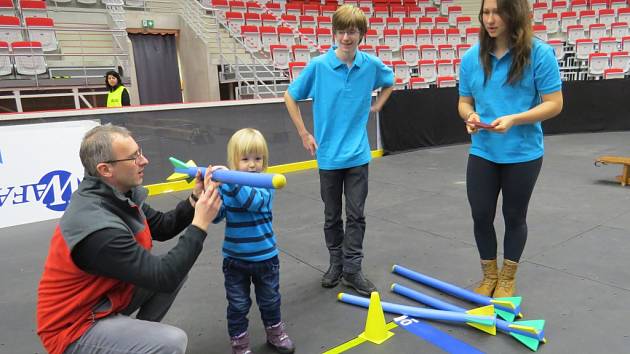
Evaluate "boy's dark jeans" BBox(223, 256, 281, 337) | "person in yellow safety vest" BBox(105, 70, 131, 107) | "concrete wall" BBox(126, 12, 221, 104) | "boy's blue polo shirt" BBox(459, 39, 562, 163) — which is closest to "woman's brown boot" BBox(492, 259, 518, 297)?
"boy's blue polo shirt" BBox(459, 39, 562, 163)

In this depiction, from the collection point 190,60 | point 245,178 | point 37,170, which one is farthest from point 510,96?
point 190,60

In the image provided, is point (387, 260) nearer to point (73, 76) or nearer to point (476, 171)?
point (476, 171)

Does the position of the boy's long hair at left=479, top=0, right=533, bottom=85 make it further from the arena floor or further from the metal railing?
the metal railing

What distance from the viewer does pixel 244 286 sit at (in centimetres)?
223

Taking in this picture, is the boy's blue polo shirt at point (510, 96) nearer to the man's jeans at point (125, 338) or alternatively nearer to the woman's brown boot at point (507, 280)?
the woman's brown boot at point (507, 280)

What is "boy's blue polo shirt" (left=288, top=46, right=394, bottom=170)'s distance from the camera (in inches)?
112

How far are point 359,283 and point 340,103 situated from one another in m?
1.19

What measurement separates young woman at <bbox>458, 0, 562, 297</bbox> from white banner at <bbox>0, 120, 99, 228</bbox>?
4512 mm

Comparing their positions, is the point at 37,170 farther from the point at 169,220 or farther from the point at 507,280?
the point at 507,280

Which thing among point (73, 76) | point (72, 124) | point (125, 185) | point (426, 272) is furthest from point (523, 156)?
point (73, 76)

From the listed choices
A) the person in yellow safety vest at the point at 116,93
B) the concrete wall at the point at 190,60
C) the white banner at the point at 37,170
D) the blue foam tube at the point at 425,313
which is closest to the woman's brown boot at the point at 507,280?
the blue foam tube at the point at 425,313

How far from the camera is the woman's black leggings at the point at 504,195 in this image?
2.46 meters

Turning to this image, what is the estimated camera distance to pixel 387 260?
3.51 meters

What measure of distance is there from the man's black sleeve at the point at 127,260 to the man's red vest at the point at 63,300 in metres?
0.09
